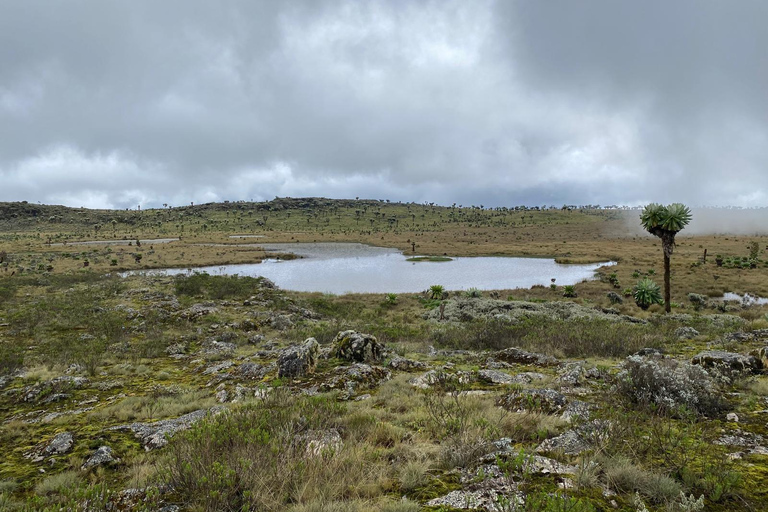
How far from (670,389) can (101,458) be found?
1005cm

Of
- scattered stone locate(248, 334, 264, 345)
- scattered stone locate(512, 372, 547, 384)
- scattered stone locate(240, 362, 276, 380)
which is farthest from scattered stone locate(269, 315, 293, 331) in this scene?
scattered stone locate(512, 372, 547, 384)

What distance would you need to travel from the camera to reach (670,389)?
6.57m

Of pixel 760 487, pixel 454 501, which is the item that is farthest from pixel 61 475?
pixel 760 487

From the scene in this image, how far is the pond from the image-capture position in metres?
44.6

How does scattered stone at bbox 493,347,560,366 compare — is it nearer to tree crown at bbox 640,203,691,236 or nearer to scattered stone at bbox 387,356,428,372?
scattered stone at bbox 387,356,428,372

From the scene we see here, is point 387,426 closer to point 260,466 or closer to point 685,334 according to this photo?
point 260,466

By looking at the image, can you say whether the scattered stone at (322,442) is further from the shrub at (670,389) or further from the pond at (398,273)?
the pond at (398,273)

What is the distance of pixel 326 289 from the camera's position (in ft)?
A: 135

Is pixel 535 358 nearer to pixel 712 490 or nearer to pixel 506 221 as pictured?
pixel 712 490

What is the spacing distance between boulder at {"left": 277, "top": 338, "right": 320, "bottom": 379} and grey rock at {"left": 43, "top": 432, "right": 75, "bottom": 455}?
429 cm

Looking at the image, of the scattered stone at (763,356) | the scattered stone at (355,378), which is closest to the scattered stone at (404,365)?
the scattered stone at (355,378)

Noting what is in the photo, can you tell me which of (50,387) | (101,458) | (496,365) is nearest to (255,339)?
(50,387)

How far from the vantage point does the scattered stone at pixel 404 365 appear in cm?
1045

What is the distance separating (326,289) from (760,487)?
38905 mm
